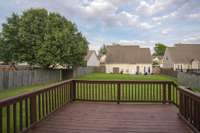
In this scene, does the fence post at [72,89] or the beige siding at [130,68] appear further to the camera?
the beige siding at [130,68]

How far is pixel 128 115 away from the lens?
5930mm

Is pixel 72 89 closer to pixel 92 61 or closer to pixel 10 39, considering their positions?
pixel 10 39

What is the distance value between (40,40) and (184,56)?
25.8 meters

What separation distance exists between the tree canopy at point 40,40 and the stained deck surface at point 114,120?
49.1 ft

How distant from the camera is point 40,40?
2241 cm

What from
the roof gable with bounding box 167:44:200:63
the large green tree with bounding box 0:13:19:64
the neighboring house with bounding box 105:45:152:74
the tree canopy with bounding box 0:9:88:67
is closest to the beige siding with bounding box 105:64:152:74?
the neighboring house with bounding box 105:45:152:74

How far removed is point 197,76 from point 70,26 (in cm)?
1404

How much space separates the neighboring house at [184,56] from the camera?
128ft

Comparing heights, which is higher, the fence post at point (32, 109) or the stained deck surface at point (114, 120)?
the fence post at point (32, 109)

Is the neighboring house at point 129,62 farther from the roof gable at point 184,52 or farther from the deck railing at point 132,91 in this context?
the deck railing at point 132,91

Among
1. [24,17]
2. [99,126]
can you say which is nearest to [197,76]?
[99,126]

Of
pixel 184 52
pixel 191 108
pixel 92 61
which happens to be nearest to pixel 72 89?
pixel 191 108

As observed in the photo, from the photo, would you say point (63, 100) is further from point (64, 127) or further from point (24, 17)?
point (24, 17)

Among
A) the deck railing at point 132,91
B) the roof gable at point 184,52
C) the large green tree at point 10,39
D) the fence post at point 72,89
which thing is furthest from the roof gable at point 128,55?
the fence post at point 72,89
